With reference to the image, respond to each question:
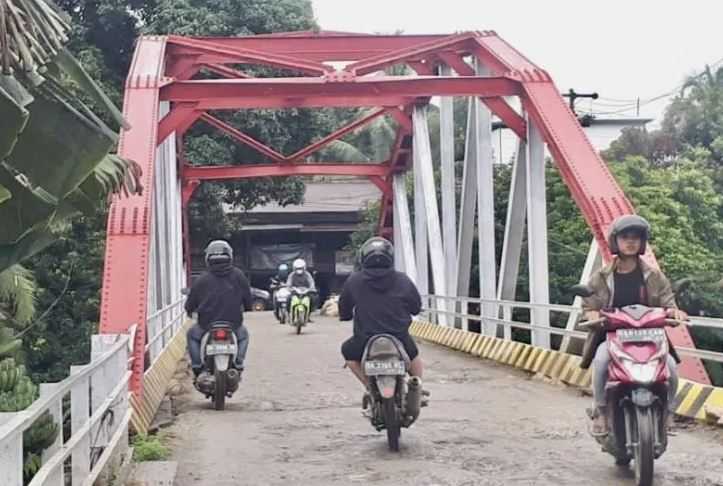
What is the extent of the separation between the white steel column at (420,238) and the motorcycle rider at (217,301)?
11758mm

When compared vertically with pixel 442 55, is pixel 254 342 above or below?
below

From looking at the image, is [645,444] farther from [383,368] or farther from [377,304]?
[377,304]

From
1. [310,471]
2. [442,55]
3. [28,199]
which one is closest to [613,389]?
[310,471]

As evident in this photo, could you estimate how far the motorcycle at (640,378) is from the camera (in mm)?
5621

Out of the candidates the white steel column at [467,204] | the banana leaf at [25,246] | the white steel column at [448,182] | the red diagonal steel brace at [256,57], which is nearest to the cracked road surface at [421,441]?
the banana leaf at [25,246]

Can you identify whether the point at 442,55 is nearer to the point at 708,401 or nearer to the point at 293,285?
the point at 293,285

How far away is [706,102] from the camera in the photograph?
33.2 metres

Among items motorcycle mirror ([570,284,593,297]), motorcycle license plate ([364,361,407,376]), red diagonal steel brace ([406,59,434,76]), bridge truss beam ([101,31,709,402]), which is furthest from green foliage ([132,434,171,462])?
red diagonal steel brace ([406,59,434,76])

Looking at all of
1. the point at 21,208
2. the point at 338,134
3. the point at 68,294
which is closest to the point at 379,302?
the point at 21,208

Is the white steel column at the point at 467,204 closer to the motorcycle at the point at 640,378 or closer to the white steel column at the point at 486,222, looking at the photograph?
the white steel column at the point at 486,222

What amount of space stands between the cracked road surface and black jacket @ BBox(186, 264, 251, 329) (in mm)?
868

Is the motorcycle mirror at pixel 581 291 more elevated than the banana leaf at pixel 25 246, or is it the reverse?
the banana leaf at pixel 25 246

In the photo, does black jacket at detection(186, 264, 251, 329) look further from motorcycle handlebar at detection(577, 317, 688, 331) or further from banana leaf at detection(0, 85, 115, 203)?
banana leaf at detection(0, 85, 115, 203)

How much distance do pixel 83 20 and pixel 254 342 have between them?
951 centimetres
